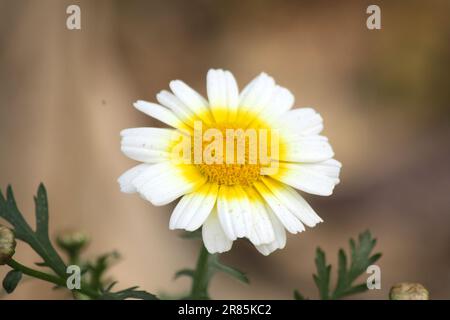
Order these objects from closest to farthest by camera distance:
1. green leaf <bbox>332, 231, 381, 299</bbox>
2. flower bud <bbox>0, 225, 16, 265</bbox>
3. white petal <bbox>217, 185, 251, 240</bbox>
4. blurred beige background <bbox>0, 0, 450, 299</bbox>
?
white petal <bbox>217, 185, 251, 240</bbox>
flower bud <bbox>0, 225, 16, 265</bbox>
green leaf <bbox>332, 231, 381, 299</bbox>
blurred beige background <bbox>0, 0, 450, 299</bbox>

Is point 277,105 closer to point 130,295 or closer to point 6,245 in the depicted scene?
point 130,295

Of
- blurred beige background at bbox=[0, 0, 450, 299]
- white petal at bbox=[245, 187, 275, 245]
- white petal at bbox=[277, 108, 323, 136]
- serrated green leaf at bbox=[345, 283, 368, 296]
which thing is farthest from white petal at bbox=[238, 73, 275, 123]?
blurred beige background at bbox=[0, 0, 450, 299]

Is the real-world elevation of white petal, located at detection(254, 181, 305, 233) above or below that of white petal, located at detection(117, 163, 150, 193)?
below

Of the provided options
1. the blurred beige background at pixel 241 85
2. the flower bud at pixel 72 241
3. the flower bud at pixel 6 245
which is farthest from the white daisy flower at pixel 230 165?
the blurred beige background at pixel 241 85

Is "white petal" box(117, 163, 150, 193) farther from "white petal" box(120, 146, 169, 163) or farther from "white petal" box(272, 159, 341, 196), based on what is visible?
"white petal" box(272, 159, 341, 196)

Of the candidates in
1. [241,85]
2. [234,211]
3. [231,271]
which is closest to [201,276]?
[231,271]

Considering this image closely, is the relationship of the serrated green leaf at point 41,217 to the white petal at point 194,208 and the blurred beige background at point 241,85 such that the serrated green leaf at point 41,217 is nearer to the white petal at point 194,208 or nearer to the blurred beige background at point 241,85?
the white petal at point 194,208
